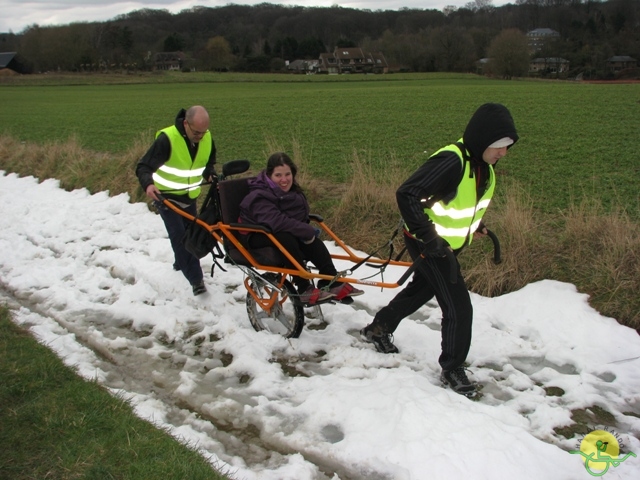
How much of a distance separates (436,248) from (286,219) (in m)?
1.44

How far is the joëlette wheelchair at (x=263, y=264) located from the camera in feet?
14.9

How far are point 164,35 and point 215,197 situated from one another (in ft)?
375

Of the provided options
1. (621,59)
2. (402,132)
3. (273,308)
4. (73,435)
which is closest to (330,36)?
(621,59)

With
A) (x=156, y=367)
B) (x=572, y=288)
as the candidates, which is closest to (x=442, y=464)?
(x=156, y=367)

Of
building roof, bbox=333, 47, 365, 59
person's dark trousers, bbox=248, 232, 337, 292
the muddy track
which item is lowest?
the muddy track

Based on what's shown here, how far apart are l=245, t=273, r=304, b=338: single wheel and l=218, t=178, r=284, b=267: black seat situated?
22 centimetres

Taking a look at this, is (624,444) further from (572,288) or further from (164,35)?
→ (164,35)

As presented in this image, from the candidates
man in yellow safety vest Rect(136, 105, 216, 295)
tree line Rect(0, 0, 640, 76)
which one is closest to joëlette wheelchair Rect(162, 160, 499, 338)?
man in yellow safety vest Rect(136, 105, 216, 295)

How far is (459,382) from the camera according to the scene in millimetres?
4066

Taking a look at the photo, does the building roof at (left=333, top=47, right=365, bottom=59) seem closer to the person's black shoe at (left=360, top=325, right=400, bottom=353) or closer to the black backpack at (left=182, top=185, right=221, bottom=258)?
the black backpack at (left=182, top=185, right=221, bottom=258)

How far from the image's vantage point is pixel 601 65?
7200 cm

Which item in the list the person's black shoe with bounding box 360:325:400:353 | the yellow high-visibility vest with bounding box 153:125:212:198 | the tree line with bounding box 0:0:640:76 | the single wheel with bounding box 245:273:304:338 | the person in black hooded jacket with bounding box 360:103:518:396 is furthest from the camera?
the tree line with bounding box 0:0:640:76

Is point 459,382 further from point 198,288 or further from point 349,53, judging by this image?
point 349,53

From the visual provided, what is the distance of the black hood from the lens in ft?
11.6
